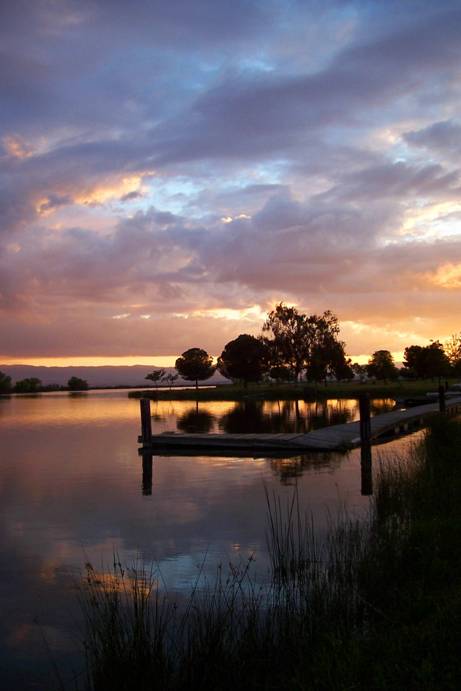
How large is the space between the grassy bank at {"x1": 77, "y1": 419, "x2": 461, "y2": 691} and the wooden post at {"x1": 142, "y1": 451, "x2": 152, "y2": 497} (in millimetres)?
7878

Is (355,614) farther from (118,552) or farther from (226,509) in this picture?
(226,509)

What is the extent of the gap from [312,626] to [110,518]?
793cm

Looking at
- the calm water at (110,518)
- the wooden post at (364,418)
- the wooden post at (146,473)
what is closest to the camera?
the calm water at (110,518)

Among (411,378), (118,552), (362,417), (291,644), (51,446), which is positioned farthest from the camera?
(411,378)

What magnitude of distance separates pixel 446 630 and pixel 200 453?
18996mm

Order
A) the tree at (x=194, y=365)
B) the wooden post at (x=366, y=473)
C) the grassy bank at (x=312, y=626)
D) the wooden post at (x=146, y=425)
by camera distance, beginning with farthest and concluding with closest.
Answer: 1. the tree at (x=194, y=365)
2. the wooden post at (x=146, y=425)
3. the wooden post at (x=366, y=473)
4. the grassy bank at (x=312, y=626)

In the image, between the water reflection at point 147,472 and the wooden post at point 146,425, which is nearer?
the water reflection at point 147,472

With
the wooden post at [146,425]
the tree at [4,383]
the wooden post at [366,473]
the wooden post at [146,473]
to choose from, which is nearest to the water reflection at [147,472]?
the wooden post at [146,473]

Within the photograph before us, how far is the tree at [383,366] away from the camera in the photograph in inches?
3831

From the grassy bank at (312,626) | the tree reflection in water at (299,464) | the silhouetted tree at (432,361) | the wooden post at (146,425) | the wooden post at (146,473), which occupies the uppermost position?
the silhouetted tree at (432,361)

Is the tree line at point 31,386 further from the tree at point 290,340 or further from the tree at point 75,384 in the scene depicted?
the tree at point 290,340

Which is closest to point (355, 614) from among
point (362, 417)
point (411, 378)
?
point (362, 417)

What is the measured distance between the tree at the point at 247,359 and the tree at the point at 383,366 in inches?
724

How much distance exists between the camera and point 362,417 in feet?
76.8
